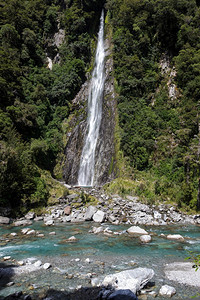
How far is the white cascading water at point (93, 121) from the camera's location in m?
27.4

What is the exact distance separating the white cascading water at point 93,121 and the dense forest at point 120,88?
2661mm

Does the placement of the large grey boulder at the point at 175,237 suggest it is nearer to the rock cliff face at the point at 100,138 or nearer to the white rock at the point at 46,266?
the white rock at the point at 46,266

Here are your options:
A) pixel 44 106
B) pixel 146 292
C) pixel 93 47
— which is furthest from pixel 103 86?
pixel 146 292

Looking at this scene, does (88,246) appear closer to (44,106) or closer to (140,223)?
(140,223)

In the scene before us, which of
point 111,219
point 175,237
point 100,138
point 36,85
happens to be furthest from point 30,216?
point 36,85

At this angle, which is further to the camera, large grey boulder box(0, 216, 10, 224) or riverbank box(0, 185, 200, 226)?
riverbank box(0, 185, 200, 226)

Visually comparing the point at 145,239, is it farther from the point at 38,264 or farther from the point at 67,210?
the point at 67,210

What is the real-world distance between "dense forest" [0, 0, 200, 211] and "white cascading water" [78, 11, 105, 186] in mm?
2661

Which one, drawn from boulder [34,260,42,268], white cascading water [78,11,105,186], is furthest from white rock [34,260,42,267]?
white cascading water [78,11,105,186]

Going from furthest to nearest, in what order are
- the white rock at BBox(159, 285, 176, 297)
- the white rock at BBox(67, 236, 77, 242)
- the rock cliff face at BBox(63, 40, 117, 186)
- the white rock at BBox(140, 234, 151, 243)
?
the rock cliff face at BBox(63, 40, 117, 186), the white rock at BBox(67, 236, 77, 242), the white rock at BBox(140, 234, 151, 243), the white rock at BBox(159, 285, 176, 297)

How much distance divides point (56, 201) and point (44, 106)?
17.7 meters

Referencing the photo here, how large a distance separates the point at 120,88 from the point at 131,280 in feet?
88.2

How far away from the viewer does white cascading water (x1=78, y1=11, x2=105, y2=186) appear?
27.4m

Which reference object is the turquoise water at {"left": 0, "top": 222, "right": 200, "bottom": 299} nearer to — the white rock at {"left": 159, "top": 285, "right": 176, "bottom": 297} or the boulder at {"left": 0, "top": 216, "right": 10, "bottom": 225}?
the white rock at {"left": 159, "top": 285, "right": 176, "bottom": 297}
